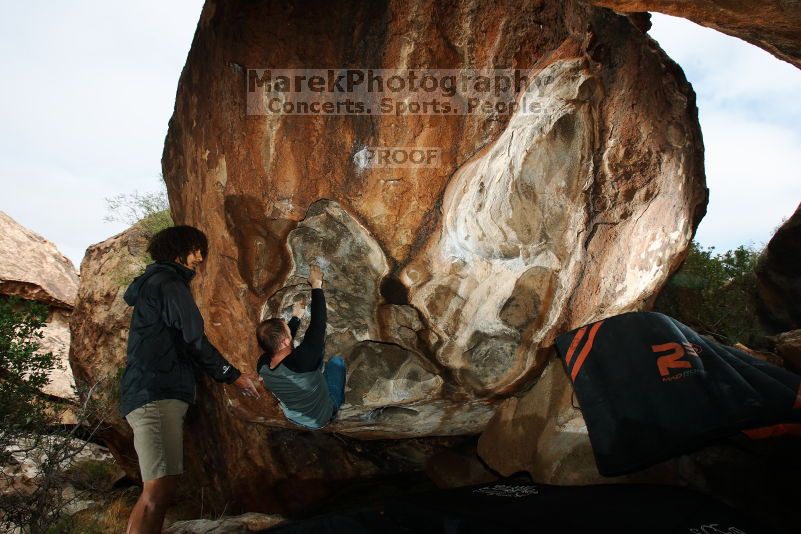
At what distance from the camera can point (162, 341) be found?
3.55m

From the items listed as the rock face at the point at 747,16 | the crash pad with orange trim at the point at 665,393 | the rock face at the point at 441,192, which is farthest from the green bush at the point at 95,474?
the rock face at the point at 747,16

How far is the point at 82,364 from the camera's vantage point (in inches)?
284

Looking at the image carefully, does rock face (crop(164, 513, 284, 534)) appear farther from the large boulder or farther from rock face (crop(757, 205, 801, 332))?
rock face (crop(757, 205, 801, 332))

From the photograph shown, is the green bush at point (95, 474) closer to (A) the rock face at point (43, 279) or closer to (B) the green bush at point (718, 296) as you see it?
(A) the rock face at point (43, 279)

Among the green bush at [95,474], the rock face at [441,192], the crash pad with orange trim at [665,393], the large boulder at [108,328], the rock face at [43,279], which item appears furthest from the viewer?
the rock face at [43,279]

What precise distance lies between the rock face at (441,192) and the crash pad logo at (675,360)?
0.69 m

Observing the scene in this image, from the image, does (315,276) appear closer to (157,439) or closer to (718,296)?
(157,439)

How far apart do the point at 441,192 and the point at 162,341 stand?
7.91ft

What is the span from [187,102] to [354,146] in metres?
1.53

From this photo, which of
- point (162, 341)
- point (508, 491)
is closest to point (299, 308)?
point (162, 341)

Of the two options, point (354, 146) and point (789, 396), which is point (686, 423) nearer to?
point (789, 396)

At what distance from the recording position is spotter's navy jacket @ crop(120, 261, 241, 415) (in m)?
3.43

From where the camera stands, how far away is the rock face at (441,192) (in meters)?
3.94

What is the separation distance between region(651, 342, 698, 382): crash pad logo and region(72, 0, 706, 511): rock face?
27.1 inches
